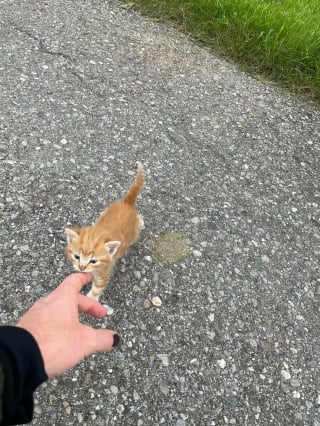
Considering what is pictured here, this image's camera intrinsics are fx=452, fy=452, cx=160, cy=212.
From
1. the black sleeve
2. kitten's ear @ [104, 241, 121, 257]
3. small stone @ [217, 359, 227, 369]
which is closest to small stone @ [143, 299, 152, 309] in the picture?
kitten's ear @ [104, 241, 121, 257]

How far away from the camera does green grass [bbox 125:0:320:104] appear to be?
5.28 meters

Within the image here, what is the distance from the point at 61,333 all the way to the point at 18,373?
0.86 ft

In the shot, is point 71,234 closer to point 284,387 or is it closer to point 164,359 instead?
point 164,359

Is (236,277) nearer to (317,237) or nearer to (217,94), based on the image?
(317,237)

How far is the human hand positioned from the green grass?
425 cm

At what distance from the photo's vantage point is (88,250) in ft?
9.20

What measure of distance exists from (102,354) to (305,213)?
224cm

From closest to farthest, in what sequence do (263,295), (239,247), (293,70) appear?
(263,295)
(239,247)
(293,70)

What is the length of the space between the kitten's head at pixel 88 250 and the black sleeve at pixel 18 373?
1.12 metres

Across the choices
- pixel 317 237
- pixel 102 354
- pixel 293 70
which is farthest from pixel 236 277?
pixel 293 70

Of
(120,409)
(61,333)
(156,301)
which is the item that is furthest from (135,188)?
(61,333)

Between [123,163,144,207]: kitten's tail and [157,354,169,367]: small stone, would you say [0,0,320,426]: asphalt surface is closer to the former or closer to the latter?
[157,354,169,367]: small stone

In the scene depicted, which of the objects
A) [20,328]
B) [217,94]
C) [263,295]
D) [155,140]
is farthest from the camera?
[217,94]

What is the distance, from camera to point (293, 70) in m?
5.34
